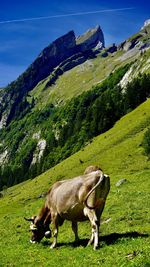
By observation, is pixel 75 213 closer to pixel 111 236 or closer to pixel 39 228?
pixel 111 236

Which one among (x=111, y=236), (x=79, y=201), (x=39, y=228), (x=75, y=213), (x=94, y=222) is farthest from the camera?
(x=39, y=228)

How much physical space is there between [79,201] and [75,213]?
2.68ft

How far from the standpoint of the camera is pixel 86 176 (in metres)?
20.8

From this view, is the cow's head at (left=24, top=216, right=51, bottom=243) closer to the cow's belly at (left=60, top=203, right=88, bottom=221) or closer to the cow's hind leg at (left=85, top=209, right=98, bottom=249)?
the cow's belly at (left=60, top=203, right=88, bottom=221)

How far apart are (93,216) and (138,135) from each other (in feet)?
214

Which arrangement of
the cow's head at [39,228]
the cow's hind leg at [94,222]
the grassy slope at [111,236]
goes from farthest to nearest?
the cow's head at [39,228], the cow's hind leg at [94,222], the grassy slope at [111,236]

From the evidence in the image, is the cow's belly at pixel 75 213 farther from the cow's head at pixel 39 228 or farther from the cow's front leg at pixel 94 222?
the cow's head at pixel 39 228

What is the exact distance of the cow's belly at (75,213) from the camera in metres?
20.3

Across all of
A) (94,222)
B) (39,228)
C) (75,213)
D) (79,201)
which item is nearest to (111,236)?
(75,213)

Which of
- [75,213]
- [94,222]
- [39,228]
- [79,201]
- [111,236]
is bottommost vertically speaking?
[111,236]

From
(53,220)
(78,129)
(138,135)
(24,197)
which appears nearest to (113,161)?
(138,135)

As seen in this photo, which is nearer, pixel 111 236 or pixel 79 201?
pixel 79 201

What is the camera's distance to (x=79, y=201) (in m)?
20.3

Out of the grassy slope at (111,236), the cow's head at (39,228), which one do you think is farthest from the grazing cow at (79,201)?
the grassy slope at (111,236)
